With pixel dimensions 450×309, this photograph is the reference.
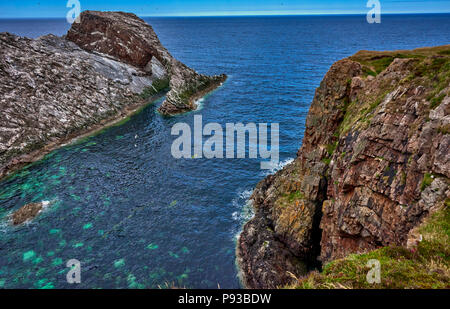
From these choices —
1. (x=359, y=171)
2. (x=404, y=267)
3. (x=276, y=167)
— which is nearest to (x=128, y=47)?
(x=276, y=167)

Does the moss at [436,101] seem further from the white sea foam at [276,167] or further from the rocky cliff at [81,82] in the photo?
the rocky cliff at [81,82]

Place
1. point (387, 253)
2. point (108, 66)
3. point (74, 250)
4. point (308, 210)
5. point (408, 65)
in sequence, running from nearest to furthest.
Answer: point (387, 253) < point (408, 65) < point (308, 210) < point (74, 250) < point (108, 66)

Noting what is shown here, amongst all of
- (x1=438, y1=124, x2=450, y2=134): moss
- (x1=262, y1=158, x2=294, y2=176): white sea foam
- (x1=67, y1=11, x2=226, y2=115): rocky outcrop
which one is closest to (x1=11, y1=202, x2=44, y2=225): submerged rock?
(x1=262, y1=158, x2=294, y2=176): white sea foam

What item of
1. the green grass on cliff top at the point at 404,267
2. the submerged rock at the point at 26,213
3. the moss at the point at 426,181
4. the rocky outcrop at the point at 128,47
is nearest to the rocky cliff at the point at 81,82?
the rocky outcrop at the point at 128,47

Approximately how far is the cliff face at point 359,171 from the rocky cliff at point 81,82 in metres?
49.2

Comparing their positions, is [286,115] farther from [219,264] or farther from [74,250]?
[74,250]

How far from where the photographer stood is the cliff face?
70.6ft

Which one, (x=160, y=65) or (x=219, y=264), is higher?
(x=160, y=65)

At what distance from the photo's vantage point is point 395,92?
1021 inches

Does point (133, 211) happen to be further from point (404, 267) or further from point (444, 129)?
point (444, 129)

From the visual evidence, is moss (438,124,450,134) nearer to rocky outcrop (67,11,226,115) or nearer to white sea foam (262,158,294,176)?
white sea foam (262,158,294,176)

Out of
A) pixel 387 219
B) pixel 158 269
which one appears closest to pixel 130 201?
pixel 158 269

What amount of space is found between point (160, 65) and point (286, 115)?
52.8m

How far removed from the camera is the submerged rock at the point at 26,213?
133 ft
